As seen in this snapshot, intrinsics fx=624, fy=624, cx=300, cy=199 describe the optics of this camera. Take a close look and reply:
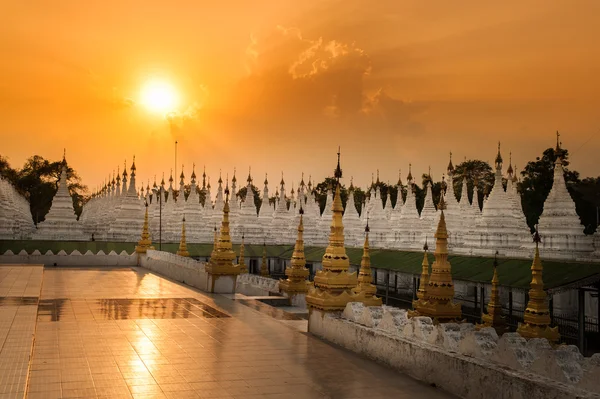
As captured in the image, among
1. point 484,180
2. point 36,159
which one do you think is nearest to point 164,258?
point 484,180

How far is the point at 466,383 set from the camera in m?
9.45

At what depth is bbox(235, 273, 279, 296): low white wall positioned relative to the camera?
24812 mm

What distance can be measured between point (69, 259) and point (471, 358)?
33787mm

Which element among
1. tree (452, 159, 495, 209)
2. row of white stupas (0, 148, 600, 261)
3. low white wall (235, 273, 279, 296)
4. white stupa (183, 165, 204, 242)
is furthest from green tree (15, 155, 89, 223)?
low white wall (235, 273, 279, 296)

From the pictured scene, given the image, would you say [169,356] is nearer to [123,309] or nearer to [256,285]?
[123,309]

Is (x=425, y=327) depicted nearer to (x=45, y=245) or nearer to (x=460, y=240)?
(x=460, y=240)

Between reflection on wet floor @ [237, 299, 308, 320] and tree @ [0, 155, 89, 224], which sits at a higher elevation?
tree @ [0, 155, 89, 224]

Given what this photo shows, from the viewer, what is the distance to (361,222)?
62562 mm

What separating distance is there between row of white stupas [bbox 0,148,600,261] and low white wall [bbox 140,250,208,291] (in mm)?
6233

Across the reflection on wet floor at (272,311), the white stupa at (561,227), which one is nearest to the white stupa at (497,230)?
the white stupa at (561,227)

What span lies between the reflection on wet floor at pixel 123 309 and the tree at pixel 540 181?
165 ft

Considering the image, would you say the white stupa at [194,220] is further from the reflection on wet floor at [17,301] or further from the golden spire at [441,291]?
the golden spire at [441,291]

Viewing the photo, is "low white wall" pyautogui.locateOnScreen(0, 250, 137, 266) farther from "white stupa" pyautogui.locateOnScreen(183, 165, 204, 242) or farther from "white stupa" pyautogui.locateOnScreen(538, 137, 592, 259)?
"white stupa" pyautogui.locateOnScreen(538, 137, 592, 259)

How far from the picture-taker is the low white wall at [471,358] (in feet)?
26.7
